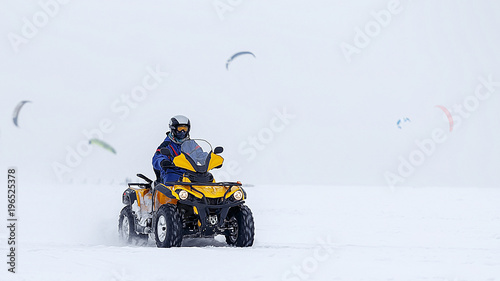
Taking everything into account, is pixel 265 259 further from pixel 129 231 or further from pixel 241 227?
pixel 129 231

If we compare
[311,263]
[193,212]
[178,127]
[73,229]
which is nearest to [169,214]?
[193,212]

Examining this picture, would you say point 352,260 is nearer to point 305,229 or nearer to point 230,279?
point 230,279

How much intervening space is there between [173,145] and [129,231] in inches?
77.4

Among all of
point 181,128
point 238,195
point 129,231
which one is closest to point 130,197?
point 129,231

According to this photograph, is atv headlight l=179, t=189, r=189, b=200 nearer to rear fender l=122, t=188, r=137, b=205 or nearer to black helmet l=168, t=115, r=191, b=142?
black helmet l=168, t=115, r=191, b=142

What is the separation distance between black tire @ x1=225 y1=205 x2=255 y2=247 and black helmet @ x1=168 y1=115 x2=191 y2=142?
162cm

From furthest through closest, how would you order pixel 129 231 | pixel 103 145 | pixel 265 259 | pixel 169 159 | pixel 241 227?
pixel 103 145, pixel 129 231, pixel 169 159, pixel 241 227, pixel 265 259

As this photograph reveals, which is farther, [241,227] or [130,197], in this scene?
[130,197]

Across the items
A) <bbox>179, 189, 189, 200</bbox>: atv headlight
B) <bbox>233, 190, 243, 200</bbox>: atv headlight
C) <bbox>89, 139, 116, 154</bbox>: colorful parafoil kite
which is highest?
<bbox>89, 139, 116, 154</bbox>: colorful parafoil kite

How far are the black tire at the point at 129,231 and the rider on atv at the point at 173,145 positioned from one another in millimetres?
1190

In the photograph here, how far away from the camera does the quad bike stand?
29.9ft

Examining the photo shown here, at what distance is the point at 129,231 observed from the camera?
11.2 meters

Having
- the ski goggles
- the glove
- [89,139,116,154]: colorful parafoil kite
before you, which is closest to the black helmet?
the ski goggles

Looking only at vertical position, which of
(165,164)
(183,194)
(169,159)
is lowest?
(183,194)
